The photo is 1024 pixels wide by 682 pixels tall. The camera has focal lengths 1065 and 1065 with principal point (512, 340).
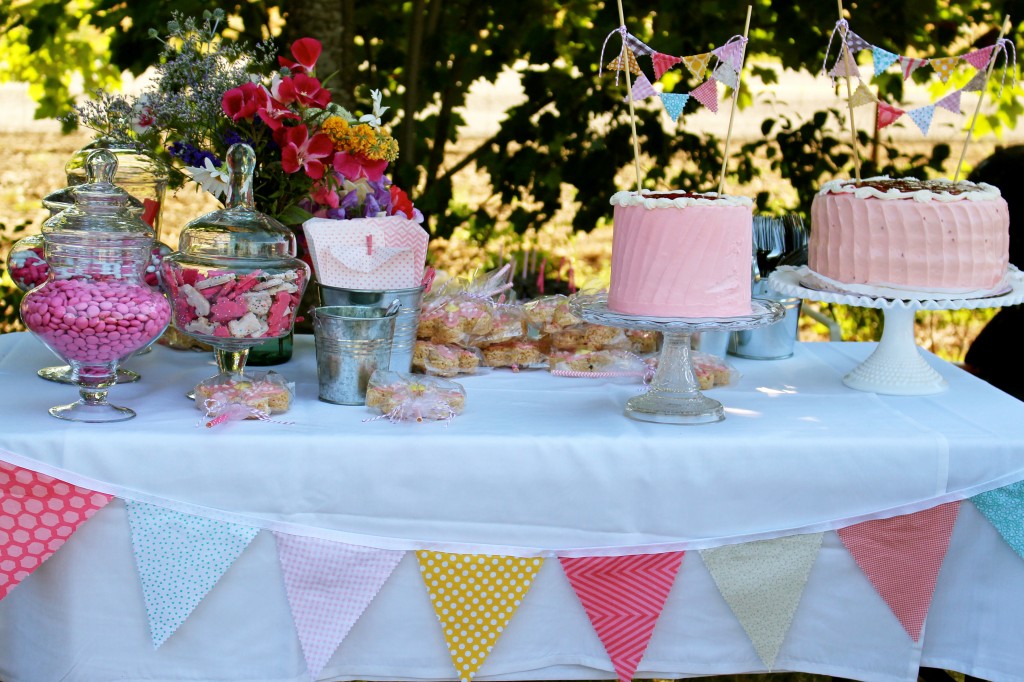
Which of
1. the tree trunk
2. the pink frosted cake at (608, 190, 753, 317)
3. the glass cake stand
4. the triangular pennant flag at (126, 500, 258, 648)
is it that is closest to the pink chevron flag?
the glass cake stand

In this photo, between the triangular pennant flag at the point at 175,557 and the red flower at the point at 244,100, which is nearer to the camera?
the triangular pennant flag at the point at 175,557

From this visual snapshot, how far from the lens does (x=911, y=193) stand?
68.8 inches

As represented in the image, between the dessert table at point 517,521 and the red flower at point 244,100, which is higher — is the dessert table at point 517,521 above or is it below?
below

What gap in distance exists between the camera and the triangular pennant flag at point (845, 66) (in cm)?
179

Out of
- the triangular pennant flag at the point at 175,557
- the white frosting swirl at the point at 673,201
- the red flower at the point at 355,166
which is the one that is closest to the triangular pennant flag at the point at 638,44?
the white frosting swirl at the point at 673,201

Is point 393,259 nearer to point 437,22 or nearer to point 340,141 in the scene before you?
point 340,141

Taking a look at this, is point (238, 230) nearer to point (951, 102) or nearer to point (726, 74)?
point (726, 74)

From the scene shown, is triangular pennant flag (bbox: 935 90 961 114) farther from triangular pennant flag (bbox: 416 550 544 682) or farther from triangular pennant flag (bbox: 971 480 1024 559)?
triangular pennant flag (bbox: 416 550 544 682)

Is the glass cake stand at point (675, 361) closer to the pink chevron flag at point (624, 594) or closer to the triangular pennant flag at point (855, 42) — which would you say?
the pink chevron flag at point (624, 594)

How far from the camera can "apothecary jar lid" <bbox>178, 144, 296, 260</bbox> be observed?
5.24 feet

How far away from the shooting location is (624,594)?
153cm

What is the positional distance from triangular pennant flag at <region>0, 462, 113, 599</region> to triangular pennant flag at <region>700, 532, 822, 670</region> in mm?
880

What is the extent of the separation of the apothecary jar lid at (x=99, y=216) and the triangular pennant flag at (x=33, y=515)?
34cm

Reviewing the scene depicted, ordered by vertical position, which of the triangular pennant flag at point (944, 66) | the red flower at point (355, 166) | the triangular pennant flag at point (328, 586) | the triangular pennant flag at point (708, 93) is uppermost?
the triangular pennant flag at point (944, 66)
